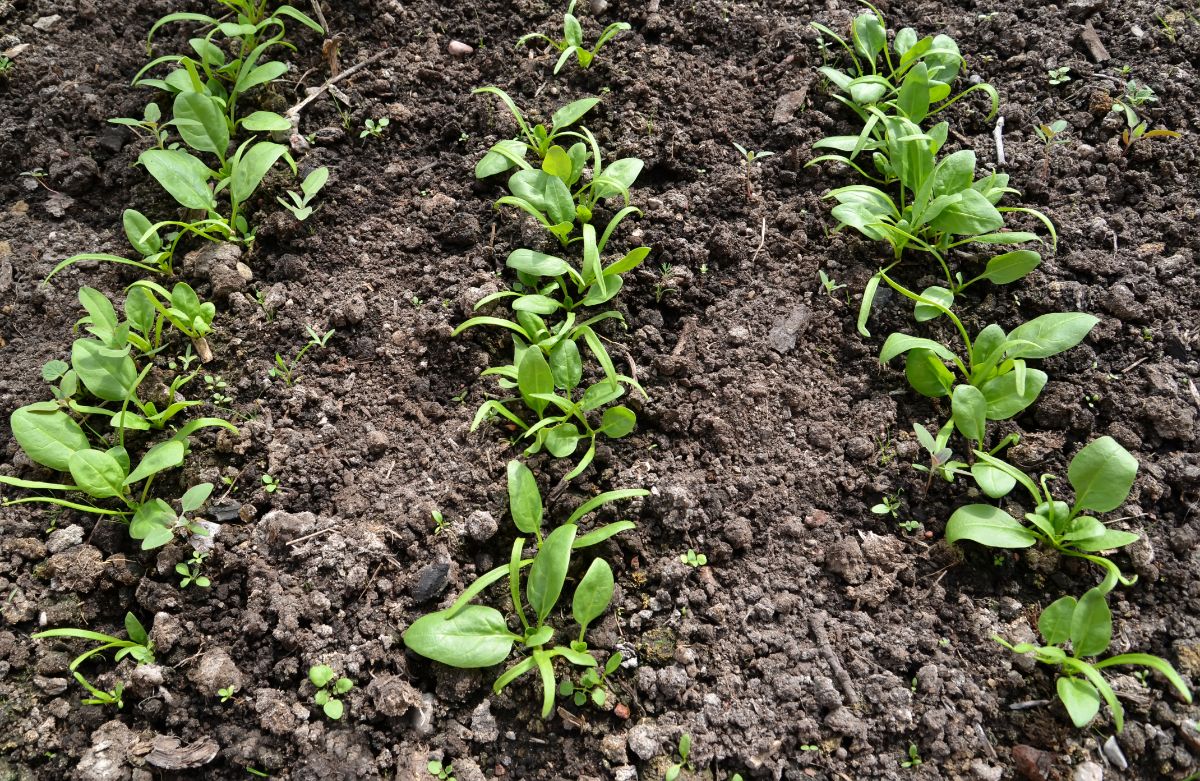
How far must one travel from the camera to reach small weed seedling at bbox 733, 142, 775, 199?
2.55 metres

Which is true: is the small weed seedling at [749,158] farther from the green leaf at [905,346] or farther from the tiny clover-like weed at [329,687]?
the tiny clover-like weed at [329,687]

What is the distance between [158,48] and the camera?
2.83m

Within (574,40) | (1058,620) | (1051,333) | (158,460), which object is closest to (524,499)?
(158,460)

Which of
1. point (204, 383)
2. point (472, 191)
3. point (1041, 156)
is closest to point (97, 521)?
point (204, 383)

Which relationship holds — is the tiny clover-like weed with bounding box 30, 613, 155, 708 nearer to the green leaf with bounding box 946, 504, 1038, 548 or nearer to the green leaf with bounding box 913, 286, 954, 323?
the green leaf with bounding box 946, 504, 1038, 548

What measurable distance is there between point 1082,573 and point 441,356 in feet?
5.88

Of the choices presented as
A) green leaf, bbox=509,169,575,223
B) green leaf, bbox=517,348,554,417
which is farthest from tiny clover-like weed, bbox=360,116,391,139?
green leaf, bbox=517,348,554,417

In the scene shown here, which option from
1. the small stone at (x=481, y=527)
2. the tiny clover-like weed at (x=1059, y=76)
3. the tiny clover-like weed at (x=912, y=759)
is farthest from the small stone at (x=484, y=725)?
the tiny clover-like weed at (x=1059, y=76)

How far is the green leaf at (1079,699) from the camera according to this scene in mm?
1710

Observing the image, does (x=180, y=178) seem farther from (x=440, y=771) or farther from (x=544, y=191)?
(x=440, y=771)

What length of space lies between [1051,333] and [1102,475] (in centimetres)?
44

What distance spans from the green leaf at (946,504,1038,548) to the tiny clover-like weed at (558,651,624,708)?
35.2 inches

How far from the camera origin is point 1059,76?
8.80 ft

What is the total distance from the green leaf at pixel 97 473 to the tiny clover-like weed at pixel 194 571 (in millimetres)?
269
